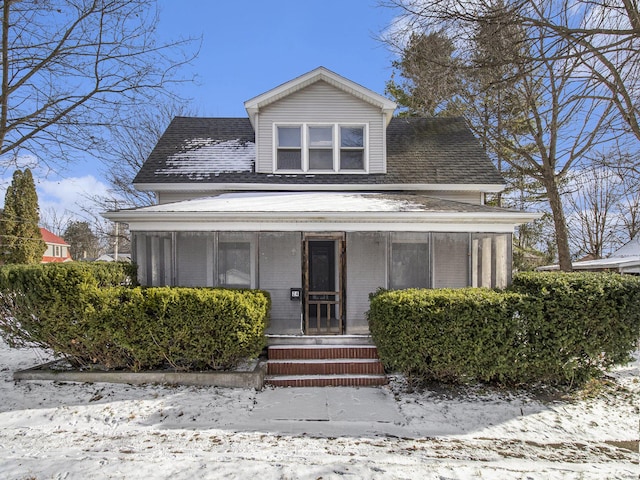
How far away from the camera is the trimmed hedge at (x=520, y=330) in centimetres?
654

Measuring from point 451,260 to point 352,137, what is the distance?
4843 mm

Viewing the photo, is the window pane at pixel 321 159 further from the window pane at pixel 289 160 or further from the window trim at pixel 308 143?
the window pane at pixel 289 160

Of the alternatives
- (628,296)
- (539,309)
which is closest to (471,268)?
(539,309)

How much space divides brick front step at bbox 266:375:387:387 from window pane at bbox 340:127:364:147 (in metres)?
6.85

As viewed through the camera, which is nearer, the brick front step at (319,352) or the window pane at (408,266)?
the brick front step at (319,352)

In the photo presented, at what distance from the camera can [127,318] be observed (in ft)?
22.2

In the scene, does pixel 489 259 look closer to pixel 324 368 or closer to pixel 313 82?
pixel 324 368

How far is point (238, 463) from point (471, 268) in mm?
6395

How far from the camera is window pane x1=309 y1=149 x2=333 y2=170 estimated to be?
1147 cm

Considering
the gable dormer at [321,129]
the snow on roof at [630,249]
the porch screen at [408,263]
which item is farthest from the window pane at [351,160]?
Answer: the snow on roof at [630,249]

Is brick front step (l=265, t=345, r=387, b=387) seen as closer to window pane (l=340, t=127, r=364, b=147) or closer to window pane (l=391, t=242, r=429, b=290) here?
window pane (l=391, t=242, r=429, b=290)

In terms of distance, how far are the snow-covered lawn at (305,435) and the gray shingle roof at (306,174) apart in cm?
611

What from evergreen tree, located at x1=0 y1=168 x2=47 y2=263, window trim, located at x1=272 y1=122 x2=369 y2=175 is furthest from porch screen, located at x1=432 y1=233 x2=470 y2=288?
evergreen tree, located at x1=0 y1=168 x2=47 y2=263

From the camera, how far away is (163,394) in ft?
21.4
